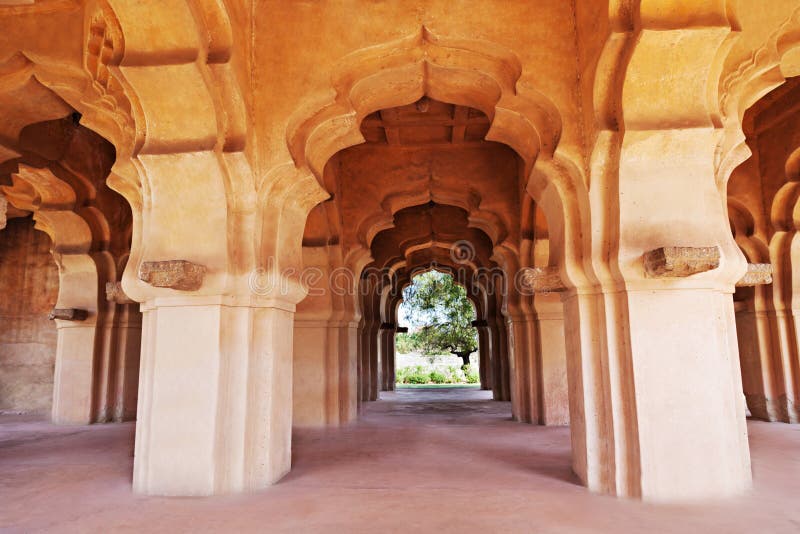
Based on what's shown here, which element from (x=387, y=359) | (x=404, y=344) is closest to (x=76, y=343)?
(x=387, y=359)

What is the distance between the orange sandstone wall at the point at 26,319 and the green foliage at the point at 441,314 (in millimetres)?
20336

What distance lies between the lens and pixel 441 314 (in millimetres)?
32625

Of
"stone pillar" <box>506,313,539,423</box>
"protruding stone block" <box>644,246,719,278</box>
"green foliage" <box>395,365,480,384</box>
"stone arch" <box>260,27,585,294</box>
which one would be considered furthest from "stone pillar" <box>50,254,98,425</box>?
"green foliage" <box>395,365,480,384</box>

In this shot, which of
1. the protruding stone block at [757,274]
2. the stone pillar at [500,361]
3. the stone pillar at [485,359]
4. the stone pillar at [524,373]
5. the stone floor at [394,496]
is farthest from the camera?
the stone pillar at [485,359]

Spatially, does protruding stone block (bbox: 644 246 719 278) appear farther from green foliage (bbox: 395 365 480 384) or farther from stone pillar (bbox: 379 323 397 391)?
green foliage (bbox: 395 365 480 384)

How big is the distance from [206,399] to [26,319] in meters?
11.0

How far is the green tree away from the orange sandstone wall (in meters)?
20.3

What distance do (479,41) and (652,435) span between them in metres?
3.70

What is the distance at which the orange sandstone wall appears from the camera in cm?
1297

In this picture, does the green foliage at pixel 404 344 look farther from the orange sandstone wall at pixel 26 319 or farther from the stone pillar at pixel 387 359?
the orange sandstone wall at pixel 26 319

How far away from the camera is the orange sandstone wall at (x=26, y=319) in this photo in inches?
511

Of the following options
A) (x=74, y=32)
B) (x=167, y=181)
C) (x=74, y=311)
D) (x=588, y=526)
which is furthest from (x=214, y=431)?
(x=74, y=311)

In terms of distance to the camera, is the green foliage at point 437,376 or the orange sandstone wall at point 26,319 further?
the green foliage at point 437,376

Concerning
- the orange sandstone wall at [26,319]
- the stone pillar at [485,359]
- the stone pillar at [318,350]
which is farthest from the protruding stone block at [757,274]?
the orange sandstone wall at [26,319]
